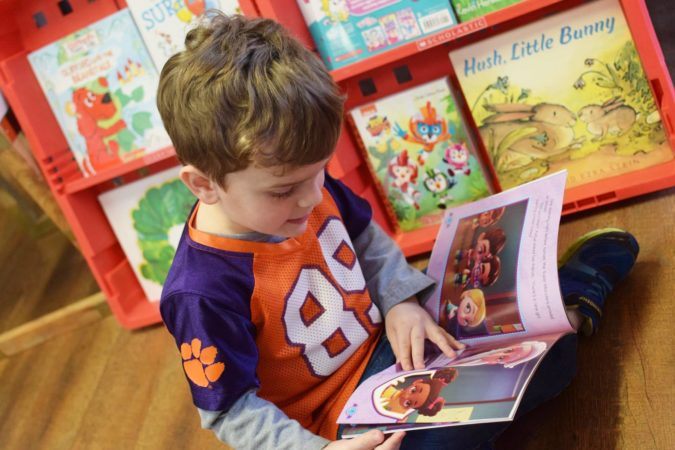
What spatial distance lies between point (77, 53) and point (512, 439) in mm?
1095

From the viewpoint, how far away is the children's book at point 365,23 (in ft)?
4.37

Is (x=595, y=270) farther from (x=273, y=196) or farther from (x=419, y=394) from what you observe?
(x=273, y=196)

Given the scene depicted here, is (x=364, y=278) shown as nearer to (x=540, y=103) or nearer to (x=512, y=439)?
(x=512, y=439)

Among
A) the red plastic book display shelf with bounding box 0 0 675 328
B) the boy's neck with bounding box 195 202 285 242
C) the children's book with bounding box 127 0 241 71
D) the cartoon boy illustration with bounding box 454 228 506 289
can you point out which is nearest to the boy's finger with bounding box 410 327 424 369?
the cartoon boy illustration with bounding box 454 228 506 289

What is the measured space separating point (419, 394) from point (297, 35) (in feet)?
2.56

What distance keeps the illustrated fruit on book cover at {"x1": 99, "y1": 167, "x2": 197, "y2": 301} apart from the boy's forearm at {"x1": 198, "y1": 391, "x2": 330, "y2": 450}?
795 mm

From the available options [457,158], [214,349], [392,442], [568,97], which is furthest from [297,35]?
[392,442]

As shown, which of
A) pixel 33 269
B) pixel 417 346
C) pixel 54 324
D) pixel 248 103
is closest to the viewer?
pixel 248 103

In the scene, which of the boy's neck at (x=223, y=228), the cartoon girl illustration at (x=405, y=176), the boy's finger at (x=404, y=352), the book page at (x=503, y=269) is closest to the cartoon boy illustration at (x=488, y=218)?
the book page at (x=503, y=269)

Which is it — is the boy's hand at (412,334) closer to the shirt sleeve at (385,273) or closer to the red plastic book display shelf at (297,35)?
the shirt sleeve at (385,273)

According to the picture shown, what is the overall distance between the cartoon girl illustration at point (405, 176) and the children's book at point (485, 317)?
37cm

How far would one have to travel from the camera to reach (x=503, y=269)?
0.99 metres

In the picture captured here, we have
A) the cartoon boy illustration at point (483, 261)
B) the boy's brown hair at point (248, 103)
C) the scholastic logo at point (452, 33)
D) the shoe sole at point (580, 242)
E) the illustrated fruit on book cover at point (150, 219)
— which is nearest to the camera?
the boy's brown hair at point (248, 103)

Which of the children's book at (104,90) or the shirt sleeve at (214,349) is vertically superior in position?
the children's book at (104,90)
